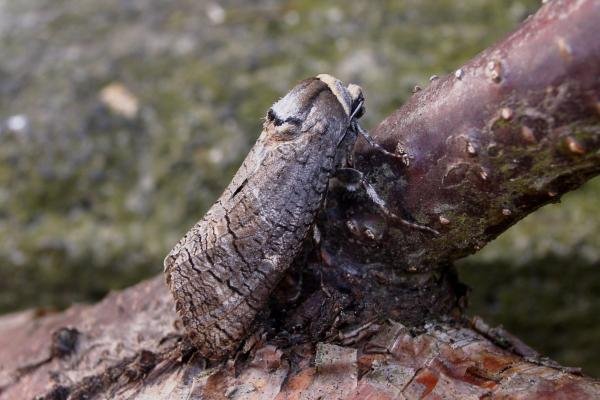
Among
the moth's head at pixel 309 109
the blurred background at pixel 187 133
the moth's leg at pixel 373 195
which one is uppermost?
the blurred background at pixel 187 133

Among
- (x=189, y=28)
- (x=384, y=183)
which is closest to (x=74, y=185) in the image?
(x=189, y=28)

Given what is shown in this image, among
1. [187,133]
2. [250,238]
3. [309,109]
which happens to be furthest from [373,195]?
[187,133]

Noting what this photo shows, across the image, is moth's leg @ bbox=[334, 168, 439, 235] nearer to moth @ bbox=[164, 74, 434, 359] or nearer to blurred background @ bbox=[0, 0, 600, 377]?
moth @ bbox=[164, 74, 434, 359]

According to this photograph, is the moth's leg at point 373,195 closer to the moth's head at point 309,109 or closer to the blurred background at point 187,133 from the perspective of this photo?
the moth's head at point 309,109

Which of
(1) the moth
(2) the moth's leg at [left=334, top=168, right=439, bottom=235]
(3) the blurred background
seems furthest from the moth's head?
(3) the blurred background

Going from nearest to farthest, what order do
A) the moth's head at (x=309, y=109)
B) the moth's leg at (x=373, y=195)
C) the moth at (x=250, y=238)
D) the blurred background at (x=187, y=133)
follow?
the moth's leg at (x=373, y=195)
the moth at (x=250, y=238)
the moth's head at (x=309, y=109)
the blurred background at (x=187, y=133)

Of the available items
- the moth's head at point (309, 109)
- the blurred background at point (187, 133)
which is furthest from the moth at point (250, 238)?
the blurred background at point (187, 133)
